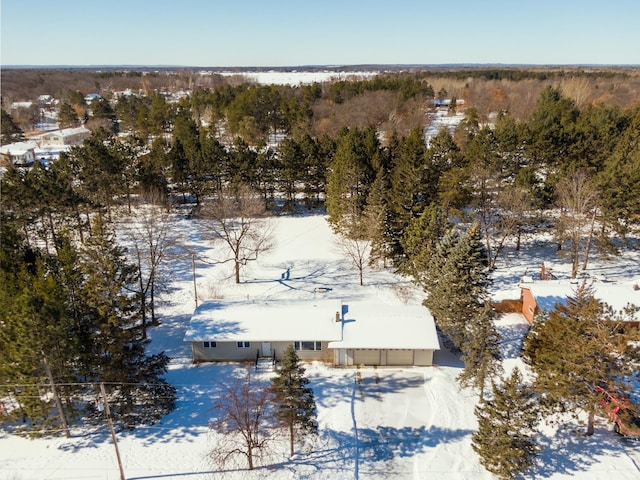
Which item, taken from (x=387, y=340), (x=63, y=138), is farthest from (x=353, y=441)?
(x=63, y=138)

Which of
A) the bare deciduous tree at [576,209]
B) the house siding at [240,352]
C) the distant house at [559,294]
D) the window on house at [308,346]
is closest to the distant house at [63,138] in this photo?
the house siding at [240,352]

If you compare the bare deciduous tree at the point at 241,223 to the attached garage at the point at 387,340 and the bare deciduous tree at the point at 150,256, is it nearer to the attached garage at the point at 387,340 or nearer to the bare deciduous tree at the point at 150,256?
the bare deciduous tree at the point at 150,256

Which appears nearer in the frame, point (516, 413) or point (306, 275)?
point (516, 413)

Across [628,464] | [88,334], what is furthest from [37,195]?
[628,464]

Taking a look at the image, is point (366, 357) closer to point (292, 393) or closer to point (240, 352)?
point (240, 352)

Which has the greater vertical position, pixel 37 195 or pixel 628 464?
pixel 37 195

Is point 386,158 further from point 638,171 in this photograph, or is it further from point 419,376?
point 419,376

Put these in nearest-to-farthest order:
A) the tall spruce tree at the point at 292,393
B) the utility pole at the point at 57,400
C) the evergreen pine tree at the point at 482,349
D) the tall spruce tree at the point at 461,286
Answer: the tall spruce tree at the point at 292,393, the utility pole at the point at 57,400, the evergreen pine tree at the point at 482,349, the tall spruce tree at the point at 461,286
